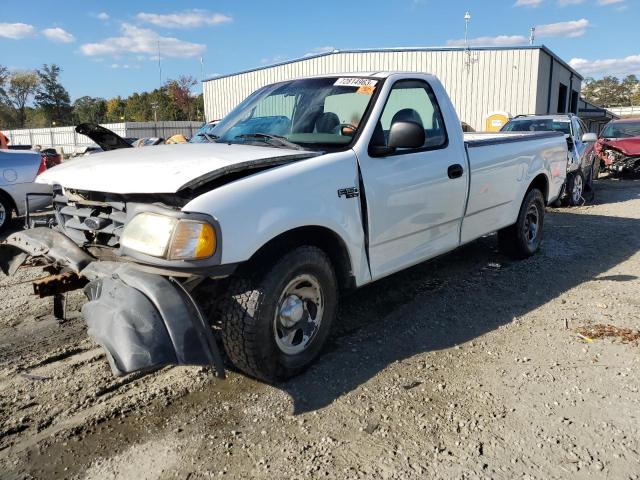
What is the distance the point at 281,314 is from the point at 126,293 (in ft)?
3.19

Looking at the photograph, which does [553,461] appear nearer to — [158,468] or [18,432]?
[158,468]

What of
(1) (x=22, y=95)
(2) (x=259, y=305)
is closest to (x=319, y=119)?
(2) (x=259, y=305)

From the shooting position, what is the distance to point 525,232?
6219 mm

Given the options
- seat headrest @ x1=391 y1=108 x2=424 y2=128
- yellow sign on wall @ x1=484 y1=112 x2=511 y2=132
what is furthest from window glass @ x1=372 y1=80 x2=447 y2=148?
yellow sign on wall @ x1=484 y1=112 x2=511 y2=132

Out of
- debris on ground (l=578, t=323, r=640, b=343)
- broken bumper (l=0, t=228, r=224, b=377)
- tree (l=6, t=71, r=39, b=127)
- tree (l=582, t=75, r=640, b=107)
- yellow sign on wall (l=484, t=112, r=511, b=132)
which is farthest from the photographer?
tree (l=582, t=75, r=640, b=107)

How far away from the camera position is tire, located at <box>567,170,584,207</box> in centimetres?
1065

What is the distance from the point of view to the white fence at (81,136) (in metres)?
34.0

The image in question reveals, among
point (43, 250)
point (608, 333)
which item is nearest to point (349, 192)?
point (43, 250)

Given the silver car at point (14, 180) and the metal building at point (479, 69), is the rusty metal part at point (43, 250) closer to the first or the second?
the silver car at point (14, 180)

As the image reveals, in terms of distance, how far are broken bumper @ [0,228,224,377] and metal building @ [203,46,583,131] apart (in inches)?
826

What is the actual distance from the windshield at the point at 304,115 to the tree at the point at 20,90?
75144 mm

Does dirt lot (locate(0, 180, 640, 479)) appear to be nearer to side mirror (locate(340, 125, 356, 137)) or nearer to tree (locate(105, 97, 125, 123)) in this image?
side mirror (locate(340, 125, 356, 137))

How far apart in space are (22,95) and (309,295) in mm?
79809

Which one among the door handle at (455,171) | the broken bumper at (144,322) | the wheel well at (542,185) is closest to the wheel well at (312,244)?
the broken bumper at (144,322)
